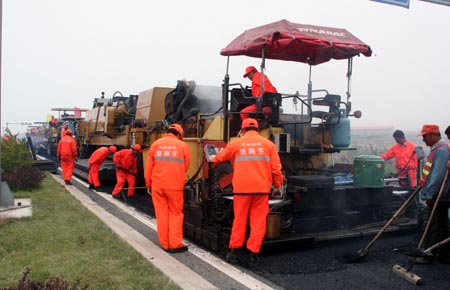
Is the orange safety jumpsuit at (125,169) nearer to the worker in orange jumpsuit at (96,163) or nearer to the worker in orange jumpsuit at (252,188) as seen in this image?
the worker in orange jumpsuit at (96,163)

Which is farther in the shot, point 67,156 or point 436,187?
point 67,156

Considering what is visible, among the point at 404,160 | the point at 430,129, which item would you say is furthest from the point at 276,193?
the point at 404,160

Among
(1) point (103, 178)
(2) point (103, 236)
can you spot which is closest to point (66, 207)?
(2) point (103, 236)

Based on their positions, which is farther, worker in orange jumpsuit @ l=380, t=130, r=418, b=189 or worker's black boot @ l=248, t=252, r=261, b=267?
worker in orange jumpsuit @ l=380, t=130, r=418, b=189

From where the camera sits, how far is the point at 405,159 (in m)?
8.74

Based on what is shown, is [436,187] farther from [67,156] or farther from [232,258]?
[67,156]

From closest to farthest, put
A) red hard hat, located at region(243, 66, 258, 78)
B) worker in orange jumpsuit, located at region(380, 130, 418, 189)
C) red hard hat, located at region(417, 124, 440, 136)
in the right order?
red hard hat, located at region(417, 124, 440, 136) < red hard hat, located at region(243, 66, 258, 78) < worker in orange jumpsuit, located at region(380, 130, 418, 189)

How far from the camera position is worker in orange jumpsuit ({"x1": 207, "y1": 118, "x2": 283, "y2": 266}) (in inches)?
209

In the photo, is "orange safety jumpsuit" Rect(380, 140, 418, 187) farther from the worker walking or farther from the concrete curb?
the concrete curb

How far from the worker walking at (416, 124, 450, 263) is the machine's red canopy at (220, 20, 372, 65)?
193 centimetres

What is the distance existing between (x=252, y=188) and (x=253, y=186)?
3 centimetres

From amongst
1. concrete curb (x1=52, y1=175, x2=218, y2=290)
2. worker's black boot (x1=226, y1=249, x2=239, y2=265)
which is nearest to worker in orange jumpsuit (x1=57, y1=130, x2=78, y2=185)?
concrete curb (x1=52, y1=175, x2=218, y2=290)

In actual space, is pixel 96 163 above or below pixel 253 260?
above

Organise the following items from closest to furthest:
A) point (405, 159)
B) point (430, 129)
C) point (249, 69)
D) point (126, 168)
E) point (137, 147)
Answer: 1. point (430, 129)
2. point (249, 69)
3. point (405, 159)
4. point (137, 147)
5. point (126, 168)
